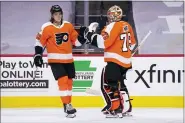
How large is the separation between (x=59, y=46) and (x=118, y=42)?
0.51 meters

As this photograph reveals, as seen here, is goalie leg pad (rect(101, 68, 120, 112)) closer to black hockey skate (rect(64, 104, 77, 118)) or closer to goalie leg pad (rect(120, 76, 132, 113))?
goalie leg pad (rect(120, 76, 132, 113))

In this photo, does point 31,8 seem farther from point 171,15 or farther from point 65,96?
point 65,96

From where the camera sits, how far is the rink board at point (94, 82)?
670 cm

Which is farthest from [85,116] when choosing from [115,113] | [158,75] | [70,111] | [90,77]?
[158,75]

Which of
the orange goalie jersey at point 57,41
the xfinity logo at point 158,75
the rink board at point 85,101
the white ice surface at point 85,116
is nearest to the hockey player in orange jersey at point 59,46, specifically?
the orange goalie jersey at point 57,41

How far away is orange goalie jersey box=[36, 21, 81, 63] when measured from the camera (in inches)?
217

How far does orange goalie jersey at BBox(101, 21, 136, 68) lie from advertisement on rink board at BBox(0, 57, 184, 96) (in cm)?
119

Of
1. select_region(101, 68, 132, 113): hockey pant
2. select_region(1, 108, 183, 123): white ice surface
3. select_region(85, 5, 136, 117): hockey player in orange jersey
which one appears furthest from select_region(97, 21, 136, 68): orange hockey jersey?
select_region(1, 108, 183, 123): white ice surface

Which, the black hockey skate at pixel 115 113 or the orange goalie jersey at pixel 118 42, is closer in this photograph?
the orange goalie jersey at pixel 118 42

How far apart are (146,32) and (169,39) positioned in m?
0.27

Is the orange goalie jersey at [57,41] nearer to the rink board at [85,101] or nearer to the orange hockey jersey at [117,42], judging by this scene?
the orange hockey jersey at [117,42]

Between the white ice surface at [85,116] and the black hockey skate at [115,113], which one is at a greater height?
the black hockey skate at [115,113]

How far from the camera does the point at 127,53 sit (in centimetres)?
551

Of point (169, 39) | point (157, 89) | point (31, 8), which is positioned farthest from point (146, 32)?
point (31, 8)
